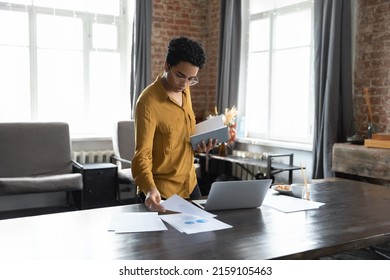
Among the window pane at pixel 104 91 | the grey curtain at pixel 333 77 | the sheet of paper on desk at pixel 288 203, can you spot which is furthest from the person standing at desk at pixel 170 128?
the window pane at pixel 104 91

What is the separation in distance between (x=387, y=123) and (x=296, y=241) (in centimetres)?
280

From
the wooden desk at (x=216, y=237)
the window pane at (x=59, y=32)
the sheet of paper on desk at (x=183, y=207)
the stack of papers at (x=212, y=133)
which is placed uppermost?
the window pane at (x=59, y=32)

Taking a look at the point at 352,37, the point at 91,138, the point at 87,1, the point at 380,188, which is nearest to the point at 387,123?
the point at 352,37

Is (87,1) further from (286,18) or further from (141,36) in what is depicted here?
(286,18)

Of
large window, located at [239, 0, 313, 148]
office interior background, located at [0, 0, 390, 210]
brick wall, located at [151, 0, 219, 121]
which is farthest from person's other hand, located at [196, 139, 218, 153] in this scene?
brick wall, located at [151, 0, 219, 121]

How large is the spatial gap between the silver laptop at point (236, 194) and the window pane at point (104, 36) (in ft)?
12.9

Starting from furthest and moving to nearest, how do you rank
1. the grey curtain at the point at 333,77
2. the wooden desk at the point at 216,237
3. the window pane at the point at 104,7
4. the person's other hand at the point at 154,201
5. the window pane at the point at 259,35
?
1. the window pane at the point at 104,7
2. the window pane at the point at 259,35
3. the grey curtain at the point at 333,77
4. the person's other hand at the point at 154,201
5. the wooden desk at the point at 216,237

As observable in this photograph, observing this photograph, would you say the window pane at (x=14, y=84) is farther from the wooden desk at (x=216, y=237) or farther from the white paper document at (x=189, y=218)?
the white paper document at (x=189, y=218)

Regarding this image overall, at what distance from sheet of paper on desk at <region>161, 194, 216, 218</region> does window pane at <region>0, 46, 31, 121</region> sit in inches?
143

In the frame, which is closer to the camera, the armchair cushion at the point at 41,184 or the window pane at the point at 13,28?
the armchair cushion at the point at 41,184

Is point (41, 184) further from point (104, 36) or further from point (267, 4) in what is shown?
point (267, 4)

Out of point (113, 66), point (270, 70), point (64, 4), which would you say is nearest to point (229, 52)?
point (270, 70)

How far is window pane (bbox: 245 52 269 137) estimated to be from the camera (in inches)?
212

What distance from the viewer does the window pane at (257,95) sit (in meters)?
5.38
